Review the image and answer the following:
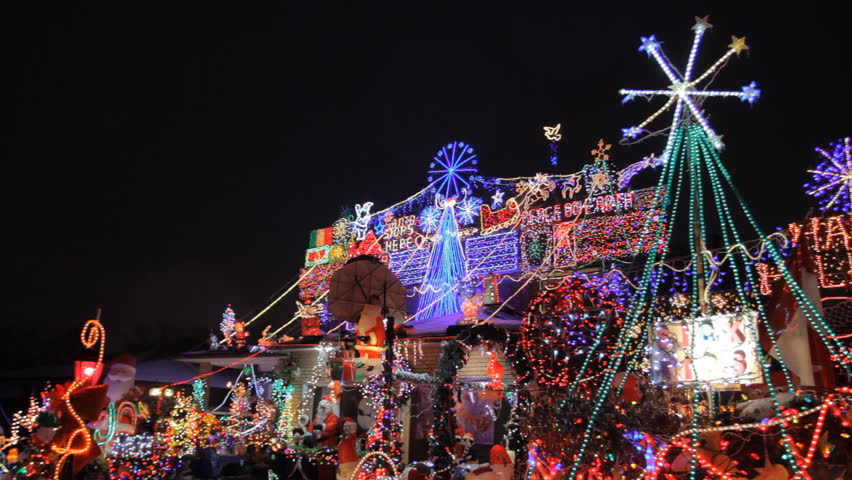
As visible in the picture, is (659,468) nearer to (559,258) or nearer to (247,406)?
(559,258)

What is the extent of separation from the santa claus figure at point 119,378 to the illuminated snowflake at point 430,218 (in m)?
13.2

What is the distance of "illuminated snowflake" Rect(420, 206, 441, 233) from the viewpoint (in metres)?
22.0

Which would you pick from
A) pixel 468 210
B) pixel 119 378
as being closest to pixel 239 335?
pixel 468 210

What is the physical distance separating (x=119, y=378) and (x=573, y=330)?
7417 mm

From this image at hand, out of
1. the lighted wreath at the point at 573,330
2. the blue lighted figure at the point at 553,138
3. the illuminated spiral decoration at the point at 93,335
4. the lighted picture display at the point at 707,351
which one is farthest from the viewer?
the blue lighted figure at the point at 553,138

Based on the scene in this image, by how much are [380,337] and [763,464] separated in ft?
18.8

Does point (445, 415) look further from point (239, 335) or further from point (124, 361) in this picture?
point (239, 335)

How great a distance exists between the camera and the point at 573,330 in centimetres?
884

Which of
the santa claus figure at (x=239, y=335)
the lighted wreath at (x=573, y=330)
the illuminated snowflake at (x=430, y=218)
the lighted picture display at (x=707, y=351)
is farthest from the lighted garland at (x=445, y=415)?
the santa claus figure at (x=239, y=335)

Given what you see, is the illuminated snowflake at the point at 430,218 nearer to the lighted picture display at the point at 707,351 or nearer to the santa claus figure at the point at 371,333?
the santa claus figure at the point at 371,333

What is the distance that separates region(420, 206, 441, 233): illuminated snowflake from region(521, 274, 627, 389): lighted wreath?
1270cm

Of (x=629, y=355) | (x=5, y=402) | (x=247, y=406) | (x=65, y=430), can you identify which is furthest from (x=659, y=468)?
(x=5, y=402)

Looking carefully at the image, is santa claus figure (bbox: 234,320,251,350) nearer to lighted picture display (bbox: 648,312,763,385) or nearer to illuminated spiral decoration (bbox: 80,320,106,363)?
illuminated spiral decoration (bbox: 80,320,106,363)

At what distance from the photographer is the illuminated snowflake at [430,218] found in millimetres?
21969
